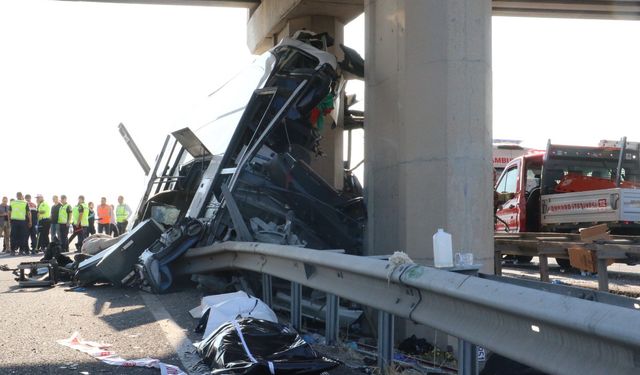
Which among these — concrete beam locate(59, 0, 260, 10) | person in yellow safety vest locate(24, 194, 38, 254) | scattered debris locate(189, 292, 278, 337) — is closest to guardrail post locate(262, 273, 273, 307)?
scattered debris locate(189, 292, 278, 337)

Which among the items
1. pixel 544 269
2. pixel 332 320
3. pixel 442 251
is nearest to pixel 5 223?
pixel 544 269

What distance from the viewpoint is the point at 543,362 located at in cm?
287

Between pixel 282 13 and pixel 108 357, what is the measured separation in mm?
9925

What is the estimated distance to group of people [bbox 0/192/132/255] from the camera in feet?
70.2

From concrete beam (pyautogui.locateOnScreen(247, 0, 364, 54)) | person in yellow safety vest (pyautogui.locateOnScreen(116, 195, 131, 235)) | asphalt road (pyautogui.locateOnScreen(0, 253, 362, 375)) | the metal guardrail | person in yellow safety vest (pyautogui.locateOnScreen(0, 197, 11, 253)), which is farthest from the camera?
person in yellow safety vest (pyautogui.locateOnScreen(116, 195, 131, 235))

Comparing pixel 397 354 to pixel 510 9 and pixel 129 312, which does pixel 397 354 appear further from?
pixel 510 9

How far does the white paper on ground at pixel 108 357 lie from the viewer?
14.6ft

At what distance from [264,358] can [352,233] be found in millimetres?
4501

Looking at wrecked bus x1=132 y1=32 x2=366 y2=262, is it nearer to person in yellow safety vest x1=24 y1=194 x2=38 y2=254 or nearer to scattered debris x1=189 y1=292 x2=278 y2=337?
scattered debris x1=189 y1=292 x2=278 y2=337

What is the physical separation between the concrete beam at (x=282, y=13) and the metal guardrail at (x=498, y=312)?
8251mm

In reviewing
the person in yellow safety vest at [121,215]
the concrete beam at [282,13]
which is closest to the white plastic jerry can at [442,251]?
the concrete beam at [282,13]

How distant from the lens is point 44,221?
2198cm

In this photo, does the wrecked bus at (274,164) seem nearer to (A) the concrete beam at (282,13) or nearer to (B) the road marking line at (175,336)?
(B) the road marking line at (175,336)

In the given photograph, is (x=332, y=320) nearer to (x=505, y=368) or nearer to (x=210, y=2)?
(x=505, y=368)
